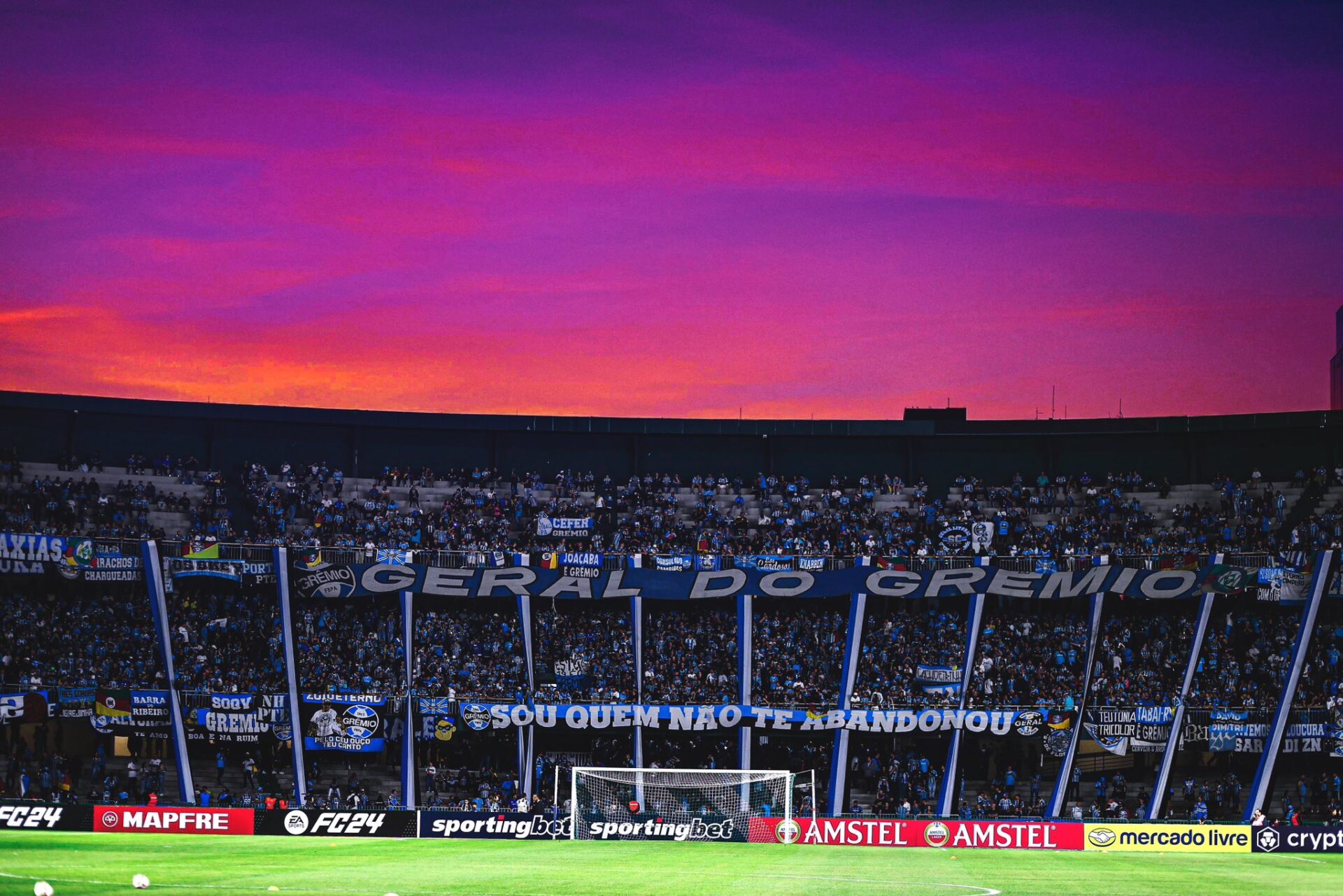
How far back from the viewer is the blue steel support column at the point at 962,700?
50.4 metres

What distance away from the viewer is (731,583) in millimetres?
54219

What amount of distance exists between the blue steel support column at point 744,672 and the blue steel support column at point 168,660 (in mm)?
20419

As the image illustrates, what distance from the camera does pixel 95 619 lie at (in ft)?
173

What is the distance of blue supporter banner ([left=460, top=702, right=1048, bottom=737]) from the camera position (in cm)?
5044

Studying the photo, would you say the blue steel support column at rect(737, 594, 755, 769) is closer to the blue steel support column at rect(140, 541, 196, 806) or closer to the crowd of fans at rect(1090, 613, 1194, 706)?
the crowd of fans at rect(1090, 613, 1194, 706)

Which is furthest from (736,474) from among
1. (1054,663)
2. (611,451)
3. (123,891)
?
(123,891)

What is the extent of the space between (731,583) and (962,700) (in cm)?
1013

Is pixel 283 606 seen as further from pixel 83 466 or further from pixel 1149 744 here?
pixel 1149 744

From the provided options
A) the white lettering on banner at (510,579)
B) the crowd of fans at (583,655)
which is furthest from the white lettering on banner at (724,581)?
the white lettering on banner at (510,579)

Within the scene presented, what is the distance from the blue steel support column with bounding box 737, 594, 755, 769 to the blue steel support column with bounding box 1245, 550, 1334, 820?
725 inches

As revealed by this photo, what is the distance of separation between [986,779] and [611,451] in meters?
23.8

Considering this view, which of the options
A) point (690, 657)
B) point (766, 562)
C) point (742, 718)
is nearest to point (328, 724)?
point (690, 657)

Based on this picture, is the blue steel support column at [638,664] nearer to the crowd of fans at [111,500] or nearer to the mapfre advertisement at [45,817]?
the crowd of fans at [111,500]

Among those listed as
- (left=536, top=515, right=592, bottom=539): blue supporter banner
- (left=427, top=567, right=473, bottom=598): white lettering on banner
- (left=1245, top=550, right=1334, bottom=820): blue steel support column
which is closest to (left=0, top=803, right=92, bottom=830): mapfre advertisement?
(left=427, top=567, right=473, bottom=598): white lettering on banner
